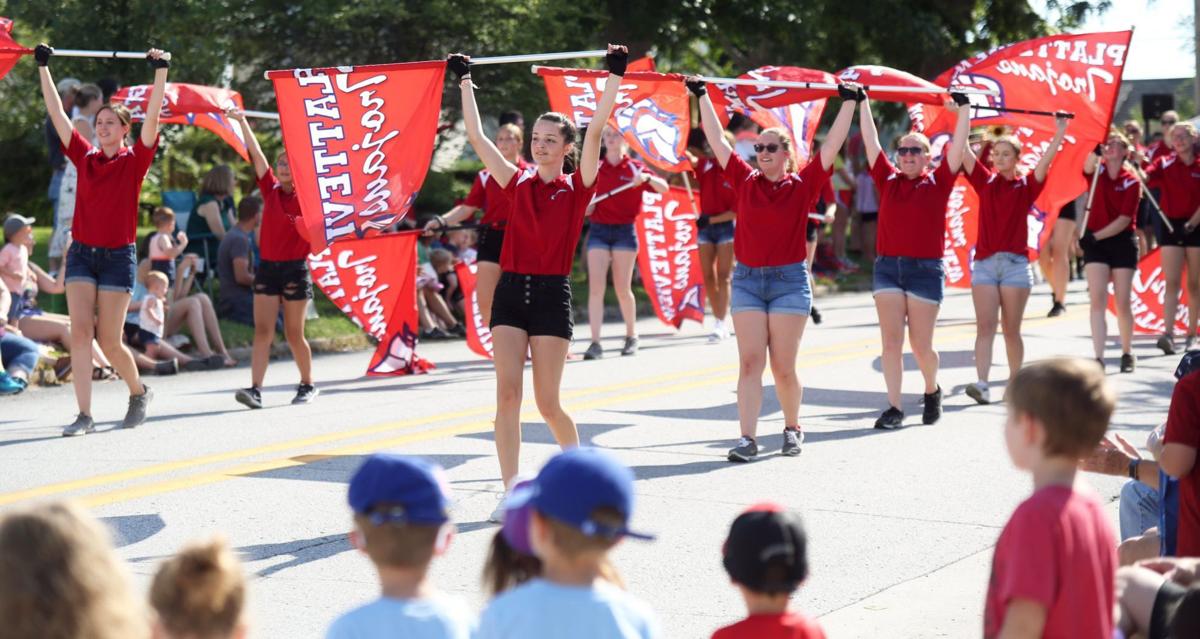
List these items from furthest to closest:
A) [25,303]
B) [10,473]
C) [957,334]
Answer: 1. [957,334]
2. [25,303]
3. [10,473]

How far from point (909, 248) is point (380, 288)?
4.66 m

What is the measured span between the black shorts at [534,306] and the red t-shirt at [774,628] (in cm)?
395

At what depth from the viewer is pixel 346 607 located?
5848 mm

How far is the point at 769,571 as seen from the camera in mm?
3516

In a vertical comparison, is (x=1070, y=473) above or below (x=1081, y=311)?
above

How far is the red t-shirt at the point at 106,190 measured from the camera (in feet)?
32.0

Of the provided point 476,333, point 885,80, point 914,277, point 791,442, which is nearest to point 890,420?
point 914,277

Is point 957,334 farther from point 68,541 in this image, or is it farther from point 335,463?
point 68,541

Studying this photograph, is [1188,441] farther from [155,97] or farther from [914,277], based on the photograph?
[155,97]

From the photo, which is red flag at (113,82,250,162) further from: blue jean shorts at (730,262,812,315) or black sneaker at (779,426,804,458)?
black sneaker at (779,426,804,458)

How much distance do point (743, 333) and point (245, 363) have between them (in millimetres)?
6915

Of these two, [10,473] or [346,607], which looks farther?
[10,473]

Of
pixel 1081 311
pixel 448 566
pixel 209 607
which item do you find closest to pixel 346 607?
pixel 448 566

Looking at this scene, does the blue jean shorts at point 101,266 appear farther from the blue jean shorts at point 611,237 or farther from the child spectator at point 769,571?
the child spectator at point 769,571
